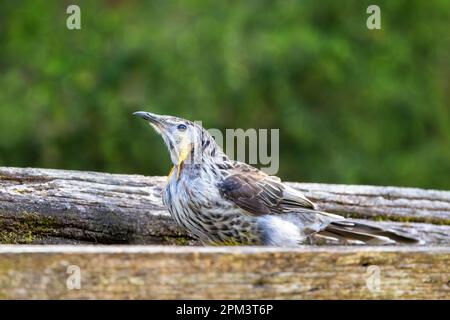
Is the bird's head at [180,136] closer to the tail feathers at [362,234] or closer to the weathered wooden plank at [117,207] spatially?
the weathered wooden plank at [117,207]

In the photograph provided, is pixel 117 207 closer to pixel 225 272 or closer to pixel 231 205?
pixel 231 205

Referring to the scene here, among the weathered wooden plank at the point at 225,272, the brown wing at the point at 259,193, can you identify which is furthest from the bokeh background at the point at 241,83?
the weathered wooden plank at the point at 225,272

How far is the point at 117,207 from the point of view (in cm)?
399

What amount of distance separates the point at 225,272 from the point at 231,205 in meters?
1.65

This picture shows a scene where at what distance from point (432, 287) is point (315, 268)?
36cm

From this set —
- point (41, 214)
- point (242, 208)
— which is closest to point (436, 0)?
point (242, 208)

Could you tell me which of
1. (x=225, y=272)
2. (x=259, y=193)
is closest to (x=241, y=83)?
(x=259, y=193)

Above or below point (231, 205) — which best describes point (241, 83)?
above

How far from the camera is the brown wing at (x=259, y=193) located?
13.6 ft

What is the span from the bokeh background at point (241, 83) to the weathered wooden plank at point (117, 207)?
351 centimetres
